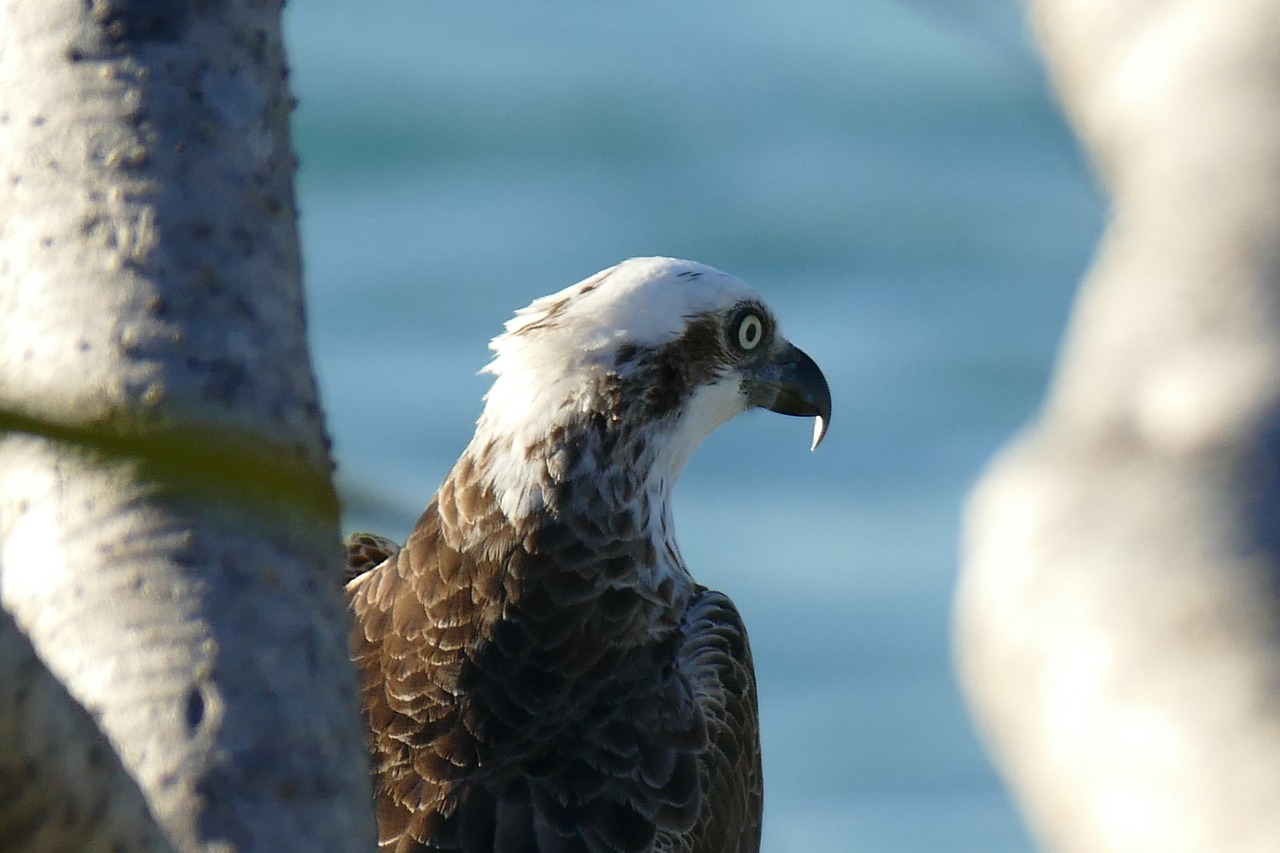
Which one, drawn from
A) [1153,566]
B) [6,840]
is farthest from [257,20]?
[1153,566]

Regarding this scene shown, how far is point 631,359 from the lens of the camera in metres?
4.13

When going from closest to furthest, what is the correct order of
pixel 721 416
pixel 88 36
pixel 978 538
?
pixel 978 538, pixel 88 36, pixel 721 416

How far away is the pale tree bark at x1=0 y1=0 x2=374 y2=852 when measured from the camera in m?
1.46

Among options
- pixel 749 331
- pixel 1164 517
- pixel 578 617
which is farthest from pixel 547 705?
pixel 1164 517

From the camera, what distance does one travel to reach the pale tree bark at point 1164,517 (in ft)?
1.89

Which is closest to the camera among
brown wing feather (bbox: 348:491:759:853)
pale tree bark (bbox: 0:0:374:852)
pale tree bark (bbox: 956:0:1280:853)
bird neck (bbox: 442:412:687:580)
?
pale tree bark (bbox: 956:0:1280:853)

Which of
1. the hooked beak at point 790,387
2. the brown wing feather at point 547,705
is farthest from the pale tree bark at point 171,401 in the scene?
the hooked beak at point 790,387

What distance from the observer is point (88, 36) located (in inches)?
67.7

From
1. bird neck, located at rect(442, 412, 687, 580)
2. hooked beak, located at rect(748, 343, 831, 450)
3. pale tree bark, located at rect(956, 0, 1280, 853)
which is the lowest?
pale tree bark, located at rect(956, 0, 1280, 853)

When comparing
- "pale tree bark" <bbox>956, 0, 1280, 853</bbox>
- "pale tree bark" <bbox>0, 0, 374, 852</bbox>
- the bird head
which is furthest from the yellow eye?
"pale tree bark" <bbox>956, 0, 1280, 853</bbox>

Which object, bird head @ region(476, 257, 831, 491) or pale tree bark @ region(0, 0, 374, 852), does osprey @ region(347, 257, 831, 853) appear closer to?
bird head @ region(476, 257, 831, 491)

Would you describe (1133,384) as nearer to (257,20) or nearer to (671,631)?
(257,20)

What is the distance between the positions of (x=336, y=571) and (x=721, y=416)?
302cm

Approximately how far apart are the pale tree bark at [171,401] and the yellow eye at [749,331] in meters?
2.67
